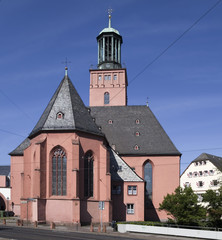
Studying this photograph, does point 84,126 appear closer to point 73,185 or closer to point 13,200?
point 73,185

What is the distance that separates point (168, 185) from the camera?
48.4 metres

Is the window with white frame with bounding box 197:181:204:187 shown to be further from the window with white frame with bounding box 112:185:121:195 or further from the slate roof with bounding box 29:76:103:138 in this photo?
the slate roof with bounding box 29:76:103:138

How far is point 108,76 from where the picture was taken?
60.6m

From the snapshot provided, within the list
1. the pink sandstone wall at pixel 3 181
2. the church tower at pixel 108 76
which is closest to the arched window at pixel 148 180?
the church tower at pixel 108 76

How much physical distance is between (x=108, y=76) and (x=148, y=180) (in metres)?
19.8

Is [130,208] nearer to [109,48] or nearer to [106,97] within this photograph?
[106,97]

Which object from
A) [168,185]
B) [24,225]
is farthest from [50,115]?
[168,185]

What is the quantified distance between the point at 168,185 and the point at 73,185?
1691 cm

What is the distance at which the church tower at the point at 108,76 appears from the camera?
59.7 m

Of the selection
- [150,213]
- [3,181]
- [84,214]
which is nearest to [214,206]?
[84,214]

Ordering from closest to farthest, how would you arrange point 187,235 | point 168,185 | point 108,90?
point 187,235 < point 168,185 < point 108,90

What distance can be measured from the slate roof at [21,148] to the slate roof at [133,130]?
35.0 ft

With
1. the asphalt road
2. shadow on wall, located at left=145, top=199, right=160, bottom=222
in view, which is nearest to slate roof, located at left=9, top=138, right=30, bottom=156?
shadow on wall, located at left=145, top=199, right=160, bottom=222

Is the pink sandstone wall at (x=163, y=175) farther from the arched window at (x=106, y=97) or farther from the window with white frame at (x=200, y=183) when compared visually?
the window with white frame at (x=200, y=183)
